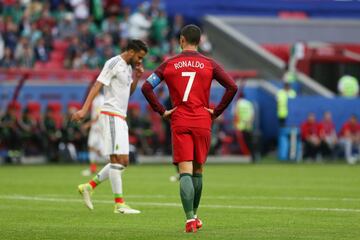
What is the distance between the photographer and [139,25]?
3775 cm

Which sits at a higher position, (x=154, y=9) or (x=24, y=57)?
(x=154, y=9)

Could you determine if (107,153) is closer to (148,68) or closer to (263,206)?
(263,206)

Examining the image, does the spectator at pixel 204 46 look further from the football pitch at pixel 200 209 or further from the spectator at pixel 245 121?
the football pitch at pixel 200 209

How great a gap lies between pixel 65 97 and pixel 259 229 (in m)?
22.3

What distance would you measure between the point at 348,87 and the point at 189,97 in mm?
25323

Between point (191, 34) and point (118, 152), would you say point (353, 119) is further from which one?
point (191, 34)

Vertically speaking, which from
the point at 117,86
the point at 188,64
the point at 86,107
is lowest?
the point at 86,107

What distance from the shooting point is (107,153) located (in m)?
15.8

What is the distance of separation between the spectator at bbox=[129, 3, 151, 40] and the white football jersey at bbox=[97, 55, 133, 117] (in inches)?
851

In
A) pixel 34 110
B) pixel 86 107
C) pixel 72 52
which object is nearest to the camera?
pixel 86 107

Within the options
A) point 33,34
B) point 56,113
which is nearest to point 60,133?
point 56,113

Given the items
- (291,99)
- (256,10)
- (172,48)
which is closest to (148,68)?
(172,48)

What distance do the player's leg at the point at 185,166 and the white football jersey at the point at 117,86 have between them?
3.50 metres

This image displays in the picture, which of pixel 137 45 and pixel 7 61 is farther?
pixel 7 61
